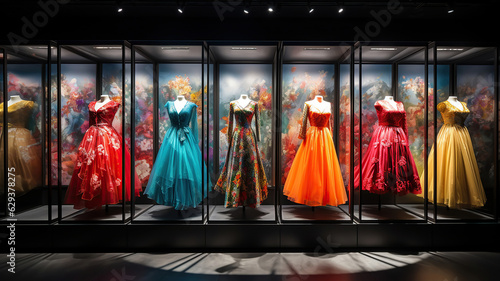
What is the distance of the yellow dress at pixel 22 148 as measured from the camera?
10.5ft

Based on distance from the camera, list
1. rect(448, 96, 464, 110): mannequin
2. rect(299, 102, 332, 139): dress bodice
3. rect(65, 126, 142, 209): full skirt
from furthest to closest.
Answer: rect(448, 96, 464, 110): mannequin
rect(299, 102, 332, 139): dress bodice
rect(65, 126, 142, 209): full skirt

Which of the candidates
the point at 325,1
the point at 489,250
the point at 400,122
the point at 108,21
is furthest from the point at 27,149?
the point at 489,250

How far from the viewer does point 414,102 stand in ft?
11.7

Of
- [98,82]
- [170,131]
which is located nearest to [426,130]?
[170,131]

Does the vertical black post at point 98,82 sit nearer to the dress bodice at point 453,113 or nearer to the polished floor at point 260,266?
the polished floor at point 260,266

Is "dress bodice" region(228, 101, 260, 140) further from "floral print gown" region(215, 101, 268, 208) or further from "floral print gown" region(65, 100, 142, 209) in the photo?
"floral print gown" region(65, 100, 142, 209)

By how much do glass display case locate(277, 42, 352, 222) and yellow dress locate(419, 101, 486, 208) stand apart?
1123 mm

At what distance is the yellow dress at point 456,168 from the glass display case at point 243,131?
2141 millimetres

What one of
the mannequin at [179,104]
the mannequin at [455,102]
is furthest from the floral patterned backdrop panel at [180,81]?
the mannequin at [455,102]

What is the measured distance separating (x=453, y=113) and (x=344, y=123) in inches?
53.0

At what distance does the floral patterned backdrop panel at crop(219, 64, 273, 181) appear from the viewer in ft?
12.3

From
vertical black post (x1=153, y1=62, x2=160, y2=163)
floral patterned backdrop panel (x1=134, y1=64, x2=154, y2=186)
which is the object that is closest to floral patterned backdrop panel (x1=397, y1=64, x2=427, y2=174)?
vertical black post (x1=153, y1=62, x2=160, y2=163)

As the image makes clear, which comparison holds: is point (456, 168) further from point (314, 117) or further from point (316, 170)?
point (314, 117)

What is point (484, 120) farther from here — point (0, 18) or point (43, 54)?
point (0, 18)
